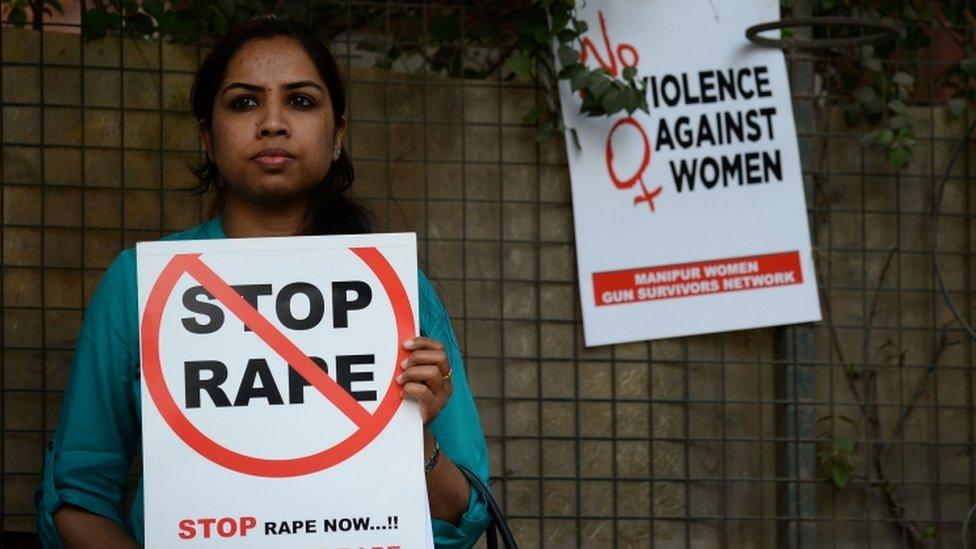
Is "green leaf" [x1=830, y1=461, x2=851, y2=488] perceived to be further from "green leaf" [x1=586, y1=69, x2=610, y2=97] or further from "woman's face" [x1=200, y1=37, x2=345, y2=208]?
"woman's face" [x1=200, y1=37, x2=345, y2=208]

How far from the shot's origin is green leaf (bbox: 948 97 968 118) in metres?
4.89

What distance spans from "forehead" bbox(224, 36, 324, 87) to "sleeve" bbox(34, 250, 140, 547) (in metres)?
0.43

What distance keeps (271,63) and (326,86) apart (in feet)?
0.40

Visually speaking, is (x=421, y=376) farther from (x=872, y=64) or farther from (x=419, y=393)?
(x=872, y=64)

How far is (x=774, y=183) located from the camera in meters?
4.80

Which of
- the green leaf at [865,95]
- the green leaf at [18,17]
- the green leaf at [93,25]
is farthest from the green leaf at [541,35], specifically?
the green leaf at [18,17]

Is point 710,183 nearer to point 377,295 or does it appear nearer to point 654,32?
point 654,32

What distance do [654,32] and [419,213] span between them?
926mm

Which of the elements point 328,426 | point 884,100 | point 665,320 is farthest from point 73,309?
point 884,100

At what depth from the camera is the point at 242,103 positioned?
9.45 feet

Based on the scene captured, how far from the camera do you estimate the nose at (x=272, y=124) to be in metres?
2.80

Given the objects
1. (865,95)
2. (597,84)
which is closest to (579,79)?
(597,84)

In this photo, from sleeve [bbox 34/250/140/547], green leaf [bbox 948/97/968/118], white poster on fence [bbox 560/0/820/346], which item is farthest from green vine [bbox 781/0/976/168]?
sleeve [bbox 34/250/140/547]

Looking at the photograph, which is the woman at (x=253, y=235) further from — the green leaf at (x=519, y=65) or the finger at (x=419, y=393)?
the green leaf at (x=519, y=65)
